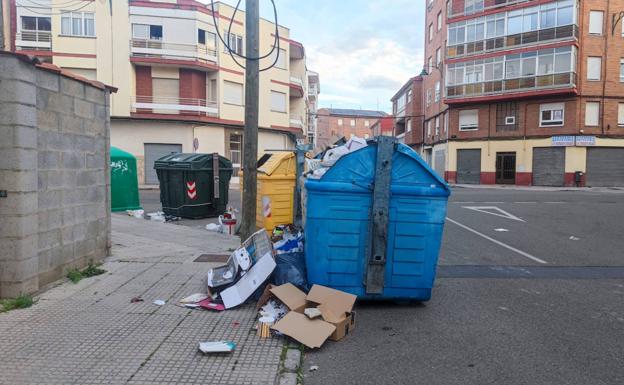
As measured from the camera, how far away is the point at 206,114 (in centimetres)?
3088

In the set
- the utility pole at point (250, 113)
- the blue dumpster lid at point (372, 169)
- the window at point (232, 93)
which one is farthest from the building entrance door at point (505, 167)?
the blue dumpster lid at point (372, 169)

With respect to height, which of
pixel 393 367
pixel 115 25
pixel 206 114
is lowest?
pixel 393 367

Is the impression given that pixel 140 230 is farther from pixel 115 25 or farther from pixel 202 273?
pixel 115 25

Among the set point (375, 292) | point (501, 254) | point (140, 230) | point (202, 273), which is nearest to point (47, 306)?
point (202, 273)

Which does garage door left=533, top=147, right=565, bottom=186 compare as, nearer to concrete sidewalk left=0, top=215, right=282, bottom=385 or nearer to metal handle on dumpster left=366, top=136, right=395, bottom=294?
metal handle on dumpster left=366, top=136, right=395, bottom=294

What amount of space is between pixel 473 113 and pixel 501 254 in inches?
1210

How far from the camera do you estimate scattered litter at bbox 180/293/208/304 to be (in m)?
4.82

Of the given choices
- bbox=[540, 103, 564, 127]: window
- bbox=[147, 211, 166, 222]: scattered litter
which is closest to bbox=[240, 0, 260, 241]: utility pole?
bbox=[147, 211, 166, 222]: scattered litter

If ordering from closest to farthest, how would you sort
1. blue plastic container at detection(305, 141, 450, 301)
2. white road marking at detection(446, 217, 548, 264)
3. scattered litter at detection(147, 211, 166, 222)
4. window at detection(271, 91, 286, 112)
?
blue plastic container at detection(305, 141, 450, 301)
white road marking at detection(446, 217, 548, 264)
scattered litter at detection(147, 211, 166, 222)
window at detection(271, 91, 286, 112)

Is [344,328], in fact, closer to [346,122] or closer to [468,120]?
[468,120]

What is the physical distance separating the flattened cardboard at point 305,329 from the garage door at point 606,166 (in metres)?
34.1

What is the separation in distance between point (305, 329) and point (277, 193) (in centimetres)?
558

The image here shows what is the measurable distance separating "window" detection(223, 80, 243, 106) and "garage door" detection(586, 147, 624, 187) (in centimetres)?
2424

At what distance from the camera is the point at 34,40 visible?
1187 inches
